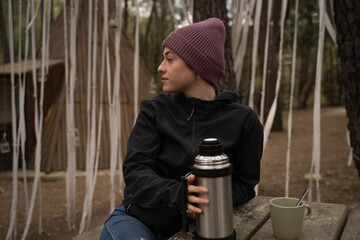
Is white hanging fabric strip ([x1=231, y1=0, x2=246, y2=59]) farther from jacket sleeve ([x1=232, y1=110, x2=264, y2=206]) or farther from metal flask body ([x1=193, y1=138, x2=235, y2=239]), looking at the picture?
metal flask body ([x1=193, y1=138, x2=235, y2=239])

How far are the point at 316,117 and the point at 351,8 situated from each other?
30.9 inches

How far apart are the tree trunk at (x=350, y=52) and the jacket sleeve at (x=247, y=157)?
1.52m

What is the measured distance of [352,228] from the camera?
1299 millimetres

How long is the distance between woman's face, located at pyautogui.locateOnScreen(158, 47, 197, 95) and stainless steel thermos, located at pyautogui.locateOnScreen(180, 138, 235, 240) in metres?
0.42

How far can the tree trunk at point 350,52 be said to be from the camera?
8.20 ft

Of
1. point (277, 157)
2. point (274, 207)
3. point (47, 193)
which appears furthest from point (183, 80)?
point (277, 157)

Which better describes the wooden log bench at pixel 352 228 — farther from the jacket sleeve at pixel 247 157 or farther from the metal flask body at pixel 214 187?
the metal flask body at pixel 214 187

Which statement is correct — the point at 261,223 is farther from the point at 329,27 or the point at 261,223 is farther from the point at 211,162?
the point at 329,27

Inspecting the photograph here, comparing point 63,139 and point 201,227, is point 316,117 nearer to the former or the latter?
point 201,227

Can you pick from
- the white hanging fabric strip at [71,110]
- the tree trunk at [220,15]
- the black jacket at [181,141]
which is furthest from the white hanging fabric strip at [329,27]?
the white hanging fabric strip at [71,110]

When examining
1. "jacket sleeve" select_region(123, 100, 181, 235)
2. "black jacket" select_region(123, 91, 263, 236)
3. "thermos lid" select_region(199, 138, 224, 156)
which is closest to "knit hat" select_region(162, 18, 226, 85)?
"black jacket" select_region(123, 91, 263, 236)

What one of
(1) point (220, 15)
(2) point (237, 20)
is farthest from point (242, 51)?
(1) point (220, 15)

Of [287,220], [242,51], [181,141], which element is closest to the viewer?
[287,220]

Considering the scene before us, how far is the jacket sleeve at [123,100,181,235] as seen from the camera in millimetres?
1187
